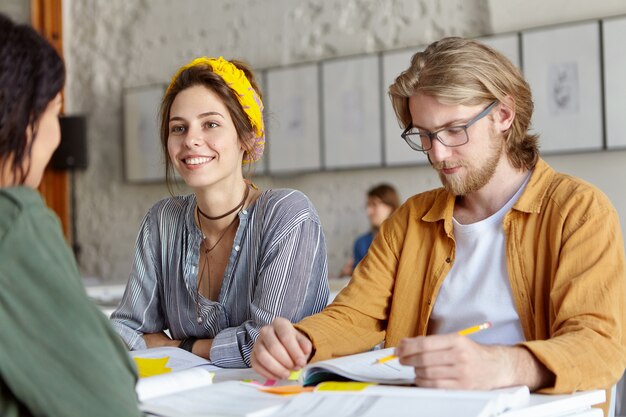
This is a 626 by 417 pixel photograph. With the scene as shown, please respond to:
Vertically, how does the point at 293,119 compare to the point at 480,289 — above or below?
above

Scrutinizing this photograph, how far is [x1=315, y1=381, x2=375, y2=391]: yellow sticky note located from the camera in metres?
1.37

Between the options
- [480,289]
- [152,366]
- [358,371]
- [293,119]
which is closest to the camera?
[358,371]

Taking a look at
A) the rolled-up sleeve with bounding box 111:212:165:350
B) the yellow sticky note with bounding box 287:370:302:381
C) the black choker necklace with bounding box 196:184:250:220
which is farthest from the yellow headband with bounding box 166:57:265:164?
the yellow sticky note with bounding box 287:370:302:381

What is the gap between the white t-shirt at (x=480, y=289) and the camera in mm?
1785

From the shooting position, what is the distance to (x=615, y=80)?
484cm

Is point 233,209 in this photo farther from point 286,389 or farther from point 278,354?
point 286,389

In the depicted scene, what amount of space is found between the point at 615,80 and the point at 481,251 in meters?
3.38

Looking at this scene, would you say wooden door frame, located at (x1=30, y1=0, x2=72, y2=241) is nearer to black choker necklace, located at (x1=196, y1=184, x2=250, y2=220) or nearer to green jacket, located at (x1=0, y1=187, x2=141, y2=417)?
black choker necklace, located at (x1=196, y1=184, x2=250, y2=220)

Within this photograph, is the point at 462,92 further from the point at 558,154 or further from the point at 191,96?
the point at 558,154

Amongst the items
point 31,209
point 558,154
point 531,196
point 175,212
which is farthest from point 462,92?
point 558,154

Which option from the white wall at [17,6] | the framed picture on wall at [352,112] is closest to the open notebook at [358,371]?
the framed picture on wall at [352,112]

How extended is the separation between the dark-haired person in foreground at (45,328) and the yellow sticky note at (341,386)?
450 mm

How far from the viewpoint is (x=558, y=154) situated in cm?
504

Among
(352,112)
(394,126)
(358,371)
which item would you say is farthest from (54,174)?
(358,371)
